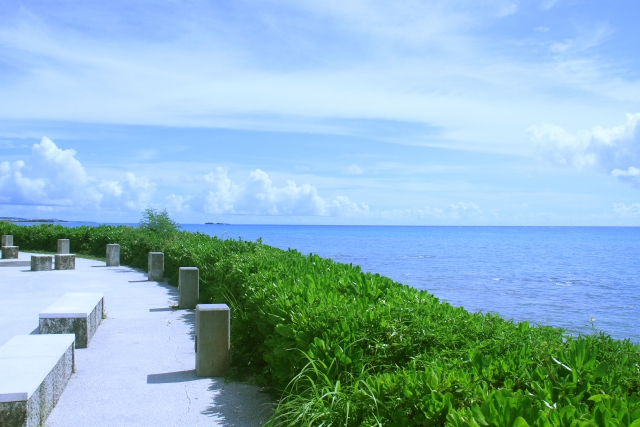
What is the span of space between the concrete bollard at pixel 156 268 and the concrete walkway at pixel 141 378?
3.60m

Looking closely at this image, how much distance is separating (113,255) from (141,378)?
610 inches

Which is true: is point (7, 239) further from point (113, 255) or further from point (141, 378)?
point (141, 378)

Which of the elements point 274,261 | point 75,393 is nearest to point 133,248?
point 274,261

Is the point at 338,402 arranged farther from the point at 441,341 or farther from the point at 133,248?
the point at 133,248

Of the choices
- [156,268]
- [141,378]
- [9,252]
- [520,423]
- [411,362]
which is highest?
[520,423]

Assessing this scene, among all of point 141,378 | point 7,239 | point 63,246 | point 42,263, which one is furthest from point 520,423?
point 7,239

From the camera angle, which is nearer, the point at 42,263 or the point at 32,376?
the point at 32,376

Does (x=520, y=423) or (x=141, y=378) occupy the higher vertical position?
(x=520, y=423)

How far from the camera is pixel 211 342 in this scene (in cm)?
646

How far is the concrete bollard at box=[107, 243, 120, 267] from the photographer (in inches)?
813

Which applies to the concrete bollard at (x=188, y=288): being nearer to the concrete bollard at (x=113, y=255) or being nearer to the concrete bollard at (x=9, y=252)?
the concrete bollard at (x=113, y=255)

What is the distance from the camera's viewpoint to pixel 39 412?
4.79 m

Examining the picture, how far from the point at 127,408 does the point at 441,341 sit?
10.4 ft

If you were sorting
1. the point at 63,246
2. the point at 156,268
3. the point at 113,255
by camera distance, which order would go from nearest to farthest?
1. the point at 156,268
2. the point at 113,255
3. the point at 63,246
